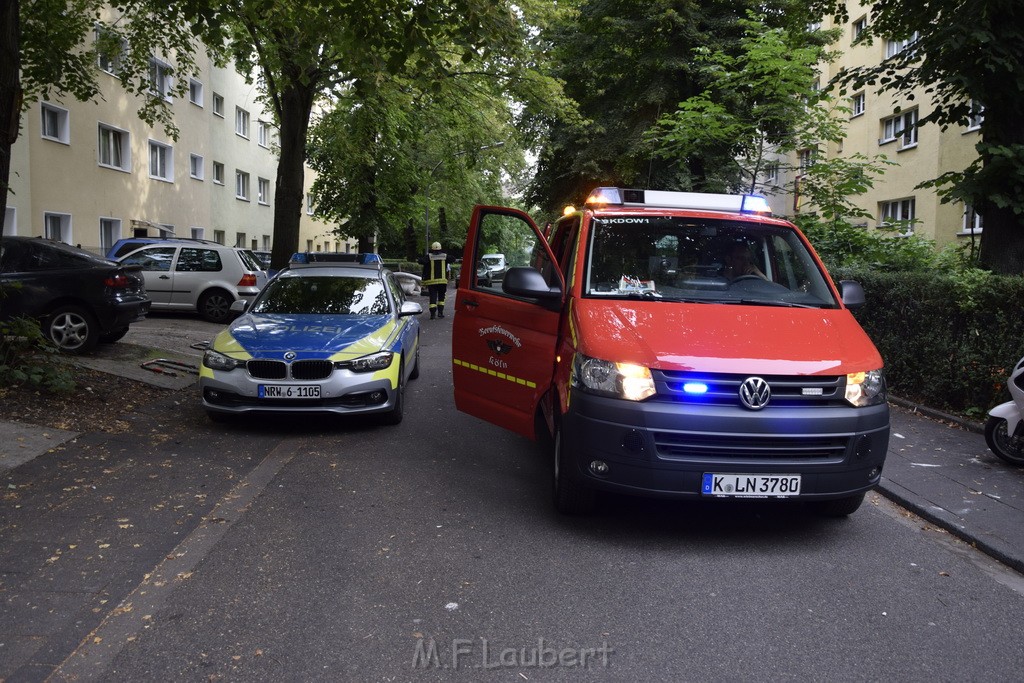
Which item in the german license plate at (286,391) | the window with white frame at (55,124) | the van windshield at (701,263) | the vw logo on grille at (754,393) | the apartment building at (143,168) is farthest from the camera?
the window with white frame at (55,124)

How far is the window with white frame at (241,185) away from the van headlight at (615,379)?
120 ft

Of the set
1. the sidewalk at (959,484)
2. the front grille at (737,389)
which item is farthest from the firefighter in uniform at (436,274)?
the front grille at (737,389)

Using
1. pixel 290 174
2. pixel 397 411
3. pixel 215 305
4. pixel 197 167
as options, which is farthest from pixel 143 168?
pixel 397 411

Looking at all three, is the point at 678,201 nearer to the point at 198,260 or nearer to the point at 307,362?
the point at 307,362

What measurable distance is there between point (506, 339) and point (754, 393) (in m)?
2.10

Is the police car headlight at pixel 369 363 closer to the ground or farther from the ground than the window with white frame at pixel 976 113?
closer to the ground

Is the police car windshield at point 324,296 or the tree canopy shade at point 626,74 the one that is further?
the tree canopy shade at point 626,74

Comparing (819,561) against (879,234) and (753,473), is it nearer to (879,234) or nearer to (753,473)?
(753,473)

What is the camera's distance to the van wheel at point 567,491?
5.21 metres

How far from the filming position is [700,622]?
13.0 ft

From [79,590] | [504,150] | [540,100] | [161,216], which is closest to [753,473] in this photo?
[79,590]

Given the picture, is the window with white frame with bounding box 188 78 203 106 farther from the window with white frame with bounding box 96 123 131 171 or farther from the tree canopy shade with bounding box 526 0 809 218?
the tree canopy shade with bounding box 526 0 809 218

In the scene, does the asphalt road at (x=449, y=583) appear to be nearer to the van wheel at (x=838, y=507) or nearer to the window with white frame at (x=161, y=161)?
the van wheel at (x=838, y=507)

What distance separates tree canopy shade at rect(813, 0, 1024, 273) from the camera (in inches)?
372
